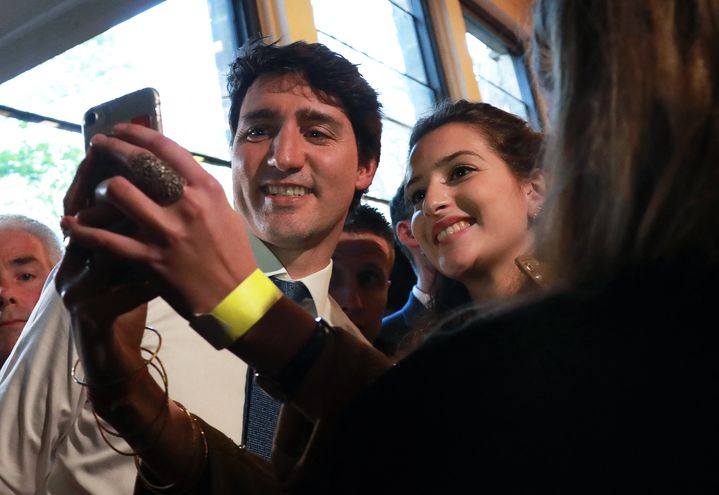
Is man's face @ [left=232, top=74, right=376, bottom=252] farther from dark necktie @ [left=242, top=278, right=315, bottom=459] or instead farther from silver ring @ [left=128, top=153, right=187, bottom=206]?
silver ring @ [left=128, top=153, right=187, bottom=206]

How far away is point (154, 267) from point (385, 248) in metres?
1.42

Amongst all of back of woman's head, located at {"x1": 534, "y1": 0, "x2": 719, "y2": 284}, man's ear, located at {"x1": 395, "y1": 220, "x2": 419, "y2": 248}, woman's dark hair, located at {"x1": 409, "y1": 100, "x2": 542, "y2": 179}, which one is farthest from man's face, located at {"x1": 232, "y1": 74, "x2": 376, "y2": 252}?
back of woman's head, located at {"x1": 534, "y1": 0, "x2": 719, "y2": 284}

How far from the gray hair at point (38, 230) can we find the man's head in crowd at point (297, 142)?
51cm

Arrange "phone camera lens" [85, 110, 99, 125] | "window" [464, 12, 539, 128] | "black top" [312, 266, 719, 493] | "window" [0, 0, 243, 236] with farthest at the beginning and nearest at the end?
"window" [464, 12, 539, 128] < "window" [0, 0, 243, 236] < "phone camera lens" [85, 110, 99, 125] < "black top" [312, 266, 719, 493]

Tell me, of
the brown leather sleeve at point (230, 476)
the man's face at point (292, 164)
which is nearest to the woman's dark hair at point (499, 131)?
the man's face at point (292, 164)

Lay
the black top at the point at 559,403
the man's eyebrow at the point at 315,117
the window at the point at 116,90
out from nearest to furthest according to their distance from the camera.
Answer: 1. the black top at the point at 559,403
2. the man's eyebrow at the point at 315,117
3. the window at the point at 116,90

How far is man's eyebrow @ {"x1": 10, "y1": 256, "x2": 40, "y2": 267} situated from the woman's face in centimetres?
81

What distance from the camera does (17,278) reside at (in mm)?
1663

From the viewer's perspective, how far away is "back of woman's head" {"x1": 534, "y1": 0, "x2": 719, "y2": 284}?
1.70 feet

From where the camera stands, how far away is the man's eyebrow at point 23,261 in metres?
1.68

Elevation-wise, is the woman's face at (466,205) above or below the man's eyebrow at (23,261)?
below

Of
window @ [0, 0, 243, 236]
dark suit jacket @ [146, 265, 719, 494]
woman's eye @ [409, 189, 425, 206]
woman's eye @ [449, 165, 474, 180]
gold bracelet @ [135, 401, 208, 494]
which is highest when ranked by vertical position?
window @ [0, 0, 243, 236]

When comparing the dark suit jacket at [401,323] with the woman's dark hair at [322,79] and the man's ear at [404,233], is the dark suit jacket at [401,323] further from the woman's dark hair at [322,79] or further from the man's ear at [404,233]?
the woman's dark hair at [322,79]

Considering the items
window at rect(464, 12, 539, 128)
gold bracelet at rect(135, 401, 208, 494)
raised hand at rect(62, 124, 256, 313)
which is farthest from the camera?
window at rect(464, 12, 539, 128)
